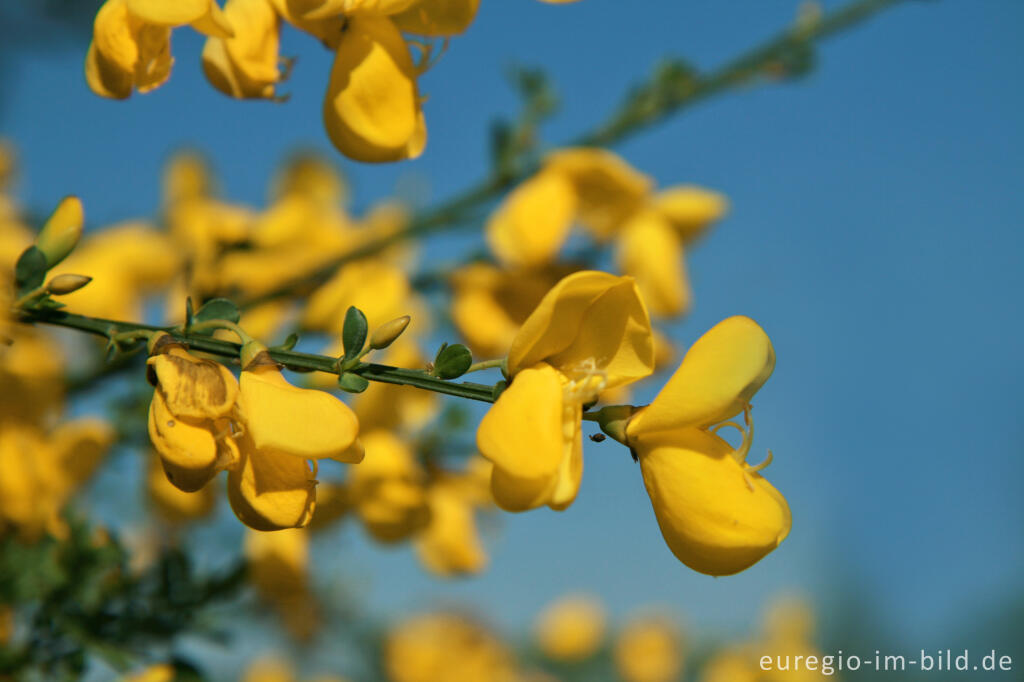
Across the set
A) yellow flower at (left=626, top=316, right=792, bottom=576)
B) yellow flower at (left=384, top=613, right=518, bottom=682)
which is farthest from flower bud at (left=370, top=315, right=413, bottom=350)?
yellow flower at (left=384, top=613, right=518, bottom=682)

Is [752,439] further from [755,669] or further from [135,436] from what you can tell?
[755,669]

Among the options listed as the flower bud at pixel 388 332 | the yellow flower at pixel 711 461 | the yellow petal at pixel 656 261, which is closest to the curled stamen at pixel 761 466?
the yellow flower at pixel 711 461

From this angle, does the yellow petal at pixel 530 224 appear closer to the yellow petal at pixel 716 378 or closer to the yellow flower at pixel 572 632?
the yellow petal at pixel 716 378

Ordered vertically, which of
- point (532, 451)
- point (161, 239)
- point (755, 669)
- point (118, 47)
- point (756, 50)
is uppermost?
point (756, 50)

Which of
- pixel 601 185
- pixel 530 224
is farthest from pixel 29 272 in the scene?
pixel 601 185

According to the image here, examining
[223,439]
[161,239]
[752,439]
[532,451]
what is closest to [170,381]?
[223,439]

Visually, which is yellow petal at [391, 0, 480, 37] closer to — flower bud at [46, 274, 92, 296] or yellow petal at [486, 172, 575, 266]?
flower bud at [46, 274, 92, 296]

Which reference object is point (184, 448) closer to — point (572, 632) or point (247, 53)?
point (247, 53)
